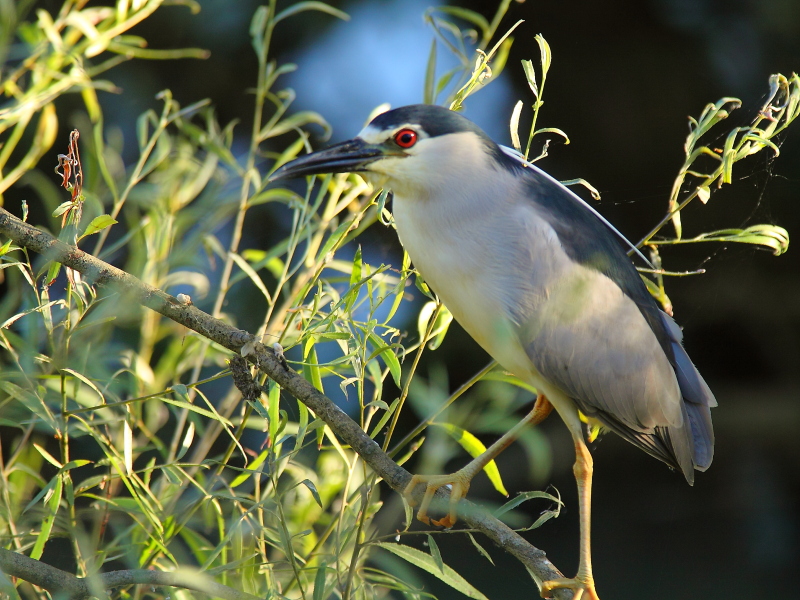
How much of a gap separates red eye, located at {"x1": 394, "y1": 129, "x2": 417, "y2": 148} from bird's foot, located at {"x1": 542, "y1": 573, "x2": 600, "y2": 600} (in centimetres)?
51

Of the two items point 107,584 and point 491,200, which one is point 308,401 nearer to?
point 107,584

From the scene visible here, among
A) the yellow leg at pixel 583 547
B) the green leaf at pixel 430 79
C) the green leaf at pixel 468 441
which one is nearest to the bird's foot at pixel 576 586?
the yellow leg at pixel 583 547

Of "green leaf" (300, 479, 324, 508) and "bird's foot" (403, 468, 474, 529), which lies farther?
"bird's foot" (403, 468, 474, 529)

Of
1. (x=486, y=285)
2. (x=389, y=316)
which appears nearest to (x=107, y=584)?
(x=389, y=316)

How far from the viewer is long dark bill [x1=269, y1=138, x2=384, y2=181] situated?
870mm

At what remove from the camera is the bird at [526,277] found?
0.90 meters

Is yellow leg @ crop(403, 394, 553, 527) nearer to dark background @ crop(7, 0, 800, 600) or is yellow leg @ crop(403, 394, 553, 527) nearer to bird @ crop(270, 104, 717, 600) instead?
bird @ crop(270, 104, 717, 600)

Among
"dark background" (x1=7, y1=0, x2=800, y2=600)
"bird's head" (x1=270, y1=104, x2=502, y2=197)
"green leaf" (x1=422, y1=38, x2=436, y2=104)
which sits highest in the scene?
"green leaf" (x1=422, y1=38, x2=436, y2=104)

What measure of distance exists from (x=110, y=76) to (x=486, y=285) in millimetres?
1640

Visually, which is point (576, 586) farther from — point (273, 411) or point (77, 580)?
point (77, 580)

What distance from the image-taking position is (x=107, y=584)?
0.64m

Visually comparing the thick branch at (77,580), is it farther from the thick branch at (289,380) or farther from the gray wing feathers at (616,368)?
the gray wing feathers at (616,368)

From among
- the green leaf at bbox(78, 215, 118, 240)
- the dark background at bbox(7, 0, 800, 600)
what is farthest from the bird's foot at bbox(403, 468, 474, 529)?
the dark background at bbox(7, 0, 800, 600)

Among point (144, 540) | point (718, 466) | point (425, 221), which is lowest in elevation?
point (718, 466)
